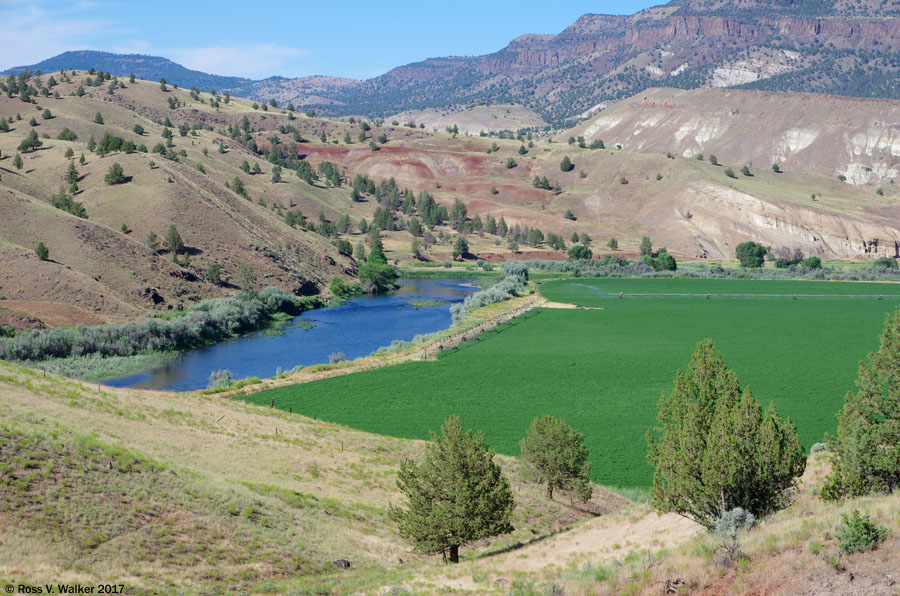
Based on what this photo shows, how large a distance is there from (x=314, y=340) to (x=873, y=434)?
73.8m

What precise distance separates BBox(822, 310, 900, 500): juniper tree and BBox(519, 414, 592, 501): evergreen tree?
15.8 meters

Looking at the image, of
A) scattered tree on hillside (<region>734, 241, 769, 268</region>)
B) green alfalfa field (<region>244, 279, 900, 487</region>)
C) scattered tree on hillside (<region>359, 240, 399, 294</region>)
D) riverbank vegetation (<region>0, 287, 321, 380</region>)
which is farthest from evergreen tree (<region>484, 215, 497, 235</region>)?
riverbank vegetation (<region>0, 287, 321, 380</region>)

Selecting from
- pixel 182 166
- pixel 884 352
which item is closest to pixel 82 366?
pixel 884 352

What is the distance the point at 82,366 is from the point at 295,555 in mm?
51170

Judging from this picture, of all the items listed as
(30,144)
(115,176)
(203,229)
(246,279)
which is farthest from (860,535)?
(30,144)

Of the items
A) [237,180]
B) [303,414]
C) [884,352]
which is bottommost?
[303,414]

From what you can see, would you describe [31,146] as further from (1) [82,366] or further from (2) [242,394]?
(2) [242,394]

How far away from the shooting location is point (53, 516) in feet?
86.8

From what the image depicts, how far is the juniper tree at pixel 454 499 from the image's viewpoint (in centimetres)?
3002

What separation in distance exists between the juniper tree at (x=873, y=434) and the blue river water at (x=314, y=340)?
55387mm

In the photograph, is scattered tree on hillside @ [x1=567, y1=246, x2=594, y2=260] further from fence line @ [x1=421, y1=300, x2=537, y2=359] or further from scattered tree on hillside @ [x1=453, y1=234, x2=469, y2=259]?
fence line @ [x1=421, y1=300, x2=537, y2=359]

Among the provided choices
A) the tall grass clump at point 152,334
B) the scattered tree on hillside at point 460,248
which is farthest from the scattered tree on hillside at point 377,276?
the tall grass clump at point 152,334

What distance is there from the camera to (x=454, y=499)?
31.0 meters

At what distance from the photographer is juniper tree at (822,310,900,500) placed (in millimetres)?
24656
